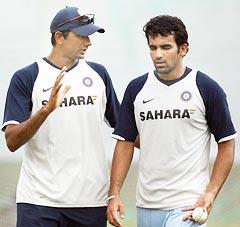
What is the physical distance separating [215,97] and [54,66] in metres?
0.97

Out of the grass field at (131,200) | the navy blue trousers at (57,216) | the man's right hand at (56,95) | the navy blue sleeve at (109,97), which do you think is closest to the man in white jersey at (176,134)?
the navy blue trousers at (57,216)

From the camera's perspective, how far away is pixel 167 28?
537 cm

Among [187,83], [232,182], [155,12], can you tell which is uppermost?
[155,12]

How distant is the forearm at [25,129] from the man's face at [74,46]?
0.50 m

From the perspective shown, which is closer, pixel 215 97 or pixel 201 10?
pixel 215 97

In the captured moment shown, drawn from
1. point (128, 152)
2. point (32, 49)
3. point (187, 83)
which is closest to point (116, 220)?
point (128, 152)

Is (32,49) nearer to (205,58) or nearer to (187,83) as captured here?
(205,58)

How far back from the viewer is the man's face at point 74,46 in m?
5.66

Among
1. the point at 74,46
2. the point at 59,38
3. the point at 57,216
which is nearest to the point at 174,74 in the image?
the point at 74,46

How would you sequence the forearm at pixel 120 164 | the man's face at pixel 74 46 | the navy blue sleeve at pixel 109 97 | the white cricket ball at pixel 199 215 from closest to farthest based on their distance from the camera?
the white cricket ball at pixel 199 215 → the forearm at pixel 120 164 → the man's face at pixel 74 46 → the navy blue sleeve at pixel 109 97

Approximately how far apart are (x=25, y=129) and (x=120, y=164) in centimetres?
58

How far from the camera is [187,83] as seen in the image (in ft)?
17.7

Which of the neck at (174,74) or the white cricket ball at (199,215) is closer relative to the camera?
the white cricket ball at (199,215)

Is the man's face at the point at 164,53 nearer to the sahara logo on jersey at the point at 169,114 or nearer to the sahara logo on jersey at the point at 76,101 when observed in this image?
the sahara logo on jersey at the point at 169,114
